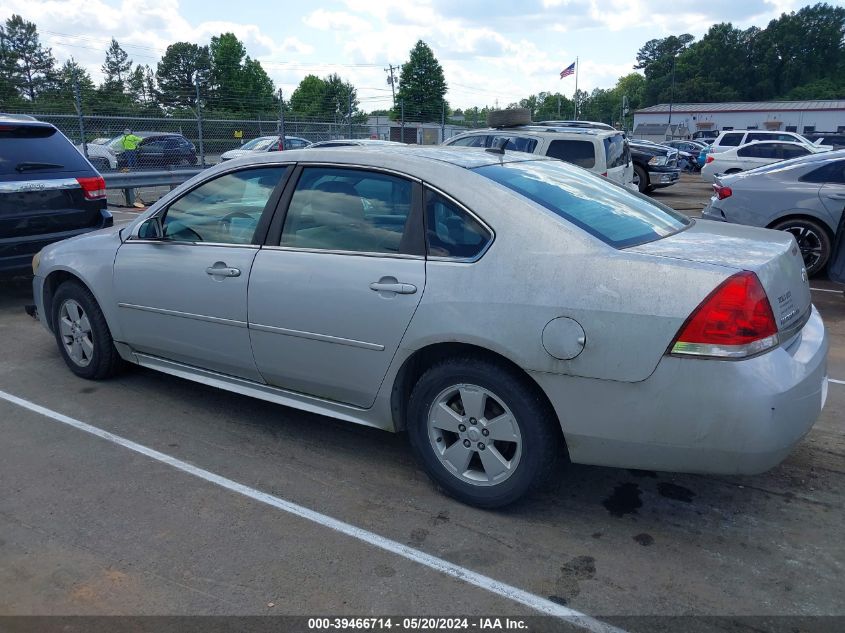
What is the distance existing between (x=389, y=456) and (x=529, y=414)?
116 cm

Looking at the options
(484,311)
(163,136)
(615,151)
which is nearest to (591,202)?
(484,311)

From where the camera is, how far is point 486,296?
3076 millimetres

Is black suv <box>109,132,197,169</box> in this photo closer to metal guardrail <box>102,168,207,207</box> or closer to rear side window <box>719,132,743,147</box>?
metal guardrail <box>102,168,207,207</box>

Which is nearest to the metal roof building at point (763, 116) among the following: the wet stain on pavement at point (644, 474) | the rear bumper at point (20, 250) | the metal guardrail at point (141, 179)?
the metal guardrail at point (141, 179)

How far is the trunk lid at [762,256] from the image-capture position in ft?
9.46

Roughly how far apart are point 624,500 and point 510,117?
10.5 m

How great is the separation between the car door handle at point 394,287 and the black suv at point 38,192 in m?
4.90

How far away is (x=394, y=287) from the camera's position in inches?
130

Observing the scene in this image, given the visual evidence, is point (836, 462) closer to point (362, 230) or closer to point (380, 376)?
point (380, 376)

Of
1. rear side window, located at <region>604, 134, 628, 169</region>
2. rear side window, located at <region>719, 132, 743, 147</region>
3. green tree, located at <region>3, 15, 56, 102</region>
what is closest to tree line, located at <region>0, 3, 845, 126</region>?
green tree, located at <region>3, 15, 56, 102</region>

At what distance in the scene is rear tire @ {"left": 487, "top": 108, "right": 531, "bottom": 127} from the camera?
12.9m

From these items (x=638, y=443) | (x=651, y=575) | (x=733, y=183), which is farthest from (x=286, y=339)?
(x=733, y=183)

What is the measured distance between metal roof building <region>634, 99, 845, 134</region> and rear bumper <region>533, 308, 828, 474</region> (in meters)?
70.1

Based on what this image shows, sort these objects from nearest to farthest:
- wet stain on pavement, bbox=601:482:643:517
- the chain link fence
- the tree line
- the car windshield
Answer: wet stain on pavement, bbox=601:482:643:517 → the chain link fence → the car windshield → the tree line
